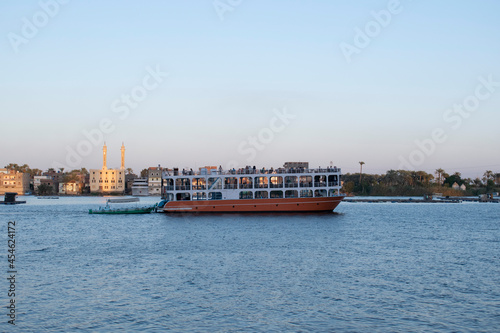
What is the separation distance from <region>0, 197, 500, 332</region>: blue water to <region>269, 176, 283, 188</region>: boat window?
20.4 meters

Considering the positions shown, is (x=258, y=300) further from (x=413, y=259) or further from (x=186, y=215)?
(x=186, y=215)

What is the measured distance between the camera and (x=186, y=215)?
74562 millimetres

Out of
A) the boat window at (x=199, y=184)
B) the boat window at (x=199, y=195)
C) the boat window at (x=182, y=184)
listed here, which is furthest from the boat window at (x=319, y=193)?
the boat window at (x=182, y=184)

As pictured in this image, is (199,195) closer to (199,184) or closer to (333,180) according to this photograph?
(199,184)

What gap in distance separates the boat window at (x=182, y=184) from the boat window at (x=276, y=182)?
12.4 metres

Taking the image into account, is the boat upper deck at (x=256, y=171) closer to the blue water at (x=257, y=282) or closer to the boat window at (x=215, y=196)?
the boat window at (x=215, y=196)

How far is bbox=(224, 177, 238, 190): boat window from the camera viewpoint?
240 feet

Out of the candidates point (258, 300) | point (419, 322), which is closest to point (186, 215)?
point (258, 300)

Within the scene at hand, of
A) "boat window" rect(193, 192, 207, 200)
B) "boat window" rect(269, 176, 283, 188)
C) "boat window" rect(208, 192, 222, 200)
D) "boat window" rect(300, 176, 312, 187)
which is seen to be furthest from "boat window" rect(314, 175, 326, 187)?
"boat window" rect(193, 192, 207, 200)

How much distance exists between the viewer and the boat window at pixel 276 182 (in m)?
72.7

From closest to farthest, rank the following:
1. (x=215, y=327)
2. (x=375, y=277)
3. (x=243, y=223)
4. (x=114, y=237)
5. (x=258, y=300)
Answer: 1. (x=215, y=327)
2. (x=258, y=300)
3. (x=375, y=277)
4. (x=114, y=237)
5. (x=243, y=223)

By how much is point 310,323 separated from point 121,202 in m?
144

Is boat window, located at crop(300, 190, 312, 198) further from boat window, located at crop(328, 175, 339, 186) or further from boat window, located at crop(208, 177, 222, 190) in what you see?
boat window, located at crop(208, 177, 222, 190)

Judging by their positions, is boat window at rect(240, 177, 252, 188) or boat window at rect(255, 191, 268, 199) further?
boat window at rect(255, 191, 268, 199)
